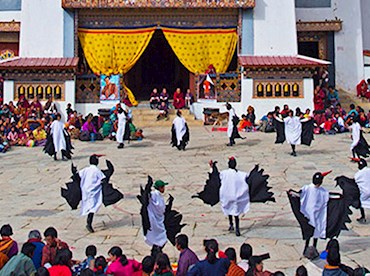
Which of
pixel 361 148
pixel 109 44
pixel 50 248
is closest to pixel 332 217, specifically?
pixel 50 248

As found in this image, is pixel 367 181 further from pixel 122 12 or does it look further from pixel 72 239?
pixel 122 12

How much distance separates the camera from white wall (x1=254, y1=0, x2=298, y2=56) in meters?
22.8

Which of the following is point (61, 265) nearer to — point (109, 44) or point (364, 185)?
point (364, 185)

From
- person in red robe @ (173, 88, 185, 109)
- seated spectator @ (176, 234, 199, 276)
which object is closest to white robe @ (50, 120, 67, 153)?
person in red robe @ (173, 88, 185, 109)

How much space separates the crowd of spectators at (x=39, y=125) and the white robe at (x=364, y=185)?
916cm

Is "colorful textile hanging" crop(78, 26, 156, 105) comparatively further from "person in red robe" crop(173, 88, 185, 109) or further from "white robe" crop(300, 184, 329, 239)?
"white robe" crop(300, 184, 329, 239)

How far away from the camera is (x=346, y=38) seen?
82.1 feet

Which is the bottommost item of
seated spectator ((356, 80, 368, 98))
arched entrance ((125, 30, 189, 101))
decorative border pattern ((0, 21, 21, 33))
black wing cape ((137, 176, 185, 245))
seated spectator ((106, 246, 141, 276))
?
seated spectator ((106, 246, 141, 276))

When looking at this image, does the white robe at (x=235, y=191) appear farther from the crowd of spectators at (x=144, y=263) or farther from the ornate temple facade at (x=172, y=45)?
the ornate temple facade at (x=172, y=45)

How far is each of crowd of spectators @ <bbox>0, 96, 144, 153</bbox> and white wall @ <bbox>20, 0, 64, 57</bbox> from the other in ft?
7.65

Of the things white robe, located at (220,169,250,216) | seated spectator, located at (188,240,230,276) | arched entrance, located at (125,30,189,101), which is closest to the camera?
seated spectator, located at (188,240,230,276)

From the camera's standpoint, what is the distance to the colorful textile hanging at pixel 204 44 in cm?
2314

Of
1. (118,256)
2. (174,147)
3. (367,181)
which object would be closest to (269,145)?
(174,147)

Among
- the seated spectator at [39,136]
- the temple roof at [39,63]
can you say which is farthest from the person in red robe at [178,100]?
the seated spectator at [39,136]
